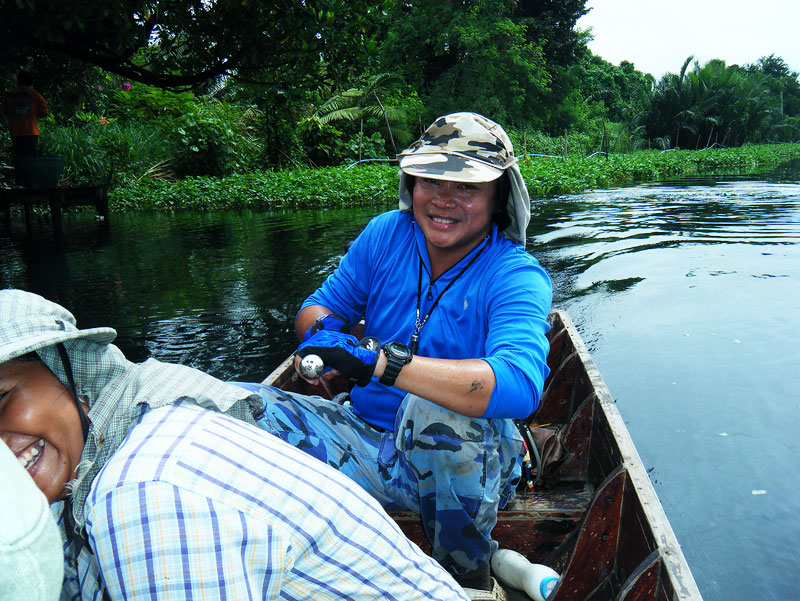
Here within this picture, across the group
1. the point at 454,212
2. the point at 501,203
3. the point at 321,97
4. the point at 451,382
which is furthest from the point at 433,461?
the point at 321,97

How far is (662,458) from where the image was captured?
3840mm

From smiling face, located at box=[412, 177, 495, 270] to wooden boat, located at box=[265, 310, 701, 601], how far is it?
784 millimetres

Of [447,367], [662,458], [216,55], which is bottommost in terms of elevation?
[662,458]

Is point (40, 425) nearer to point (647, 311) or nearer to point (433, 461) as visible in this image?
point (433, 461)

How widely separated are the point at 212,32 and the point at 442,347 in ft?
16.5

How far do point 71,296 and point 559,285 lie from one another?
5.38 meters

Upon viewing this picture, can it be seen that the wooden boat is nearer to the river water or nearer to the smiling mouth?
the river water

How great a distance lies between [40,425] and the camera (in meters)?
0.98

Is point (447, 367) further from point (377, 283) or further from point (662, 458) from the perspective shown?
point (662, 458)

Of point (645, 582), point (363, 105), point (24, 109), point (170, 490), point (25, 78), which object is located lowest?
point (645, 582)

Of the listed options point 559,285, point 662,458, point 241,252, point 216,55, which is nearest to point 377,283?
point 662,458

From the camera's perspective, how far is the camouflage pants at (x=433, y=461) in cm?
182

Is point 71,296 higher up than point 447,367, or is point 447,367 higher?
point 447,367

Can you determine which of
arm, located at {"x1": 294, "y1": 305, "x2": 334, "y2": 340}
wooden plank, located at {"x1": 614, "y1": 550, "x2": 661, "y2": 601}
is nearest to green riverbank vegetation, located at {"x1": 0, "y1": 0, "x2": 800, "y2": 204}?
arm, located at {"x1": 294, "y1": 305, "x2": 334, "y2": 340}
